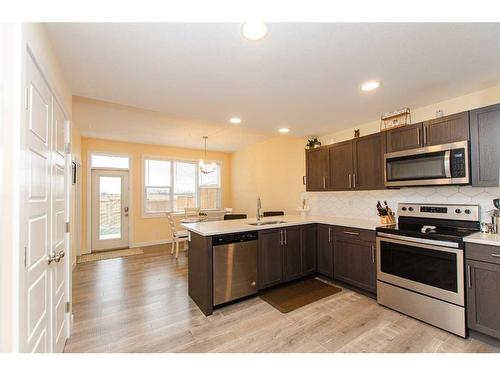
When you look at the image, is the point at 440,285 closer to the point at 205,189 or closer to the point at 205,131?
the point at 205,131

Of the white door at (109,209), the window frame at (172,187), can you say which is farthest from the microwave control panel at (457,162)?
the white door at (109,209)

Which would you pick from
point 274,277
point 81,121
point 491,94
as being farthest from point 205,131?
point 491,94

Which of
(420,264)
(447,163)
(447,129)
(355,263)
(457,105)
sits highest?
(457,105)

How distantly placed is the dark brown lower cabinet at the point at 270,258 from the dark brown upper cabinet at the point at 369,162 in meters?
1.41

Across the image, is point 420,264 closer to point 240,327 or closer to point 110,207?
point 240,327

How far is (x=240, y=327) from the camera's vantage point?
218cm

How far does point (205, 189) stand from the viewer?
6.85 metres

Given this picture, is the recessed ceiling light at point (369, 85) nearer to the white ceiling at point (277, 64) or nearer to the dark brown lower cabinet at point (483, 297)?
the white ceiling at point (277, 64)

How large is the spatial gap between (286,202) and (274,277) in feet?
6.97

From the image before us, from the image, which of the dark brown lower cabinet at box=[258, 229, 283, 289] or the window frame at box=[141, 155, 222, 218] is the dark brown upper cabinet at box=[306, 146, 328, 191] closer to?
the dark brown lower cabinet at box=[258, 229, 283, 289]

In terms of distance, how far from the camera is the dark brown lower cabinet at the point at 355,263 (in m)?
2.71

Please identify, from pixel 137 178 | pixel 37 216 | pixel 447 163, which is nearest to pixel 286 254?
pixel 447 163

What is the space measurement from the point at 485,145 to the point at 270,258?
102 inches

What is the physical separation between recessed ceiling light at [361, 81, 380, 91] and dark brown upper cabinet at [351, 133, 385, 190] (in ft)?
2.91
